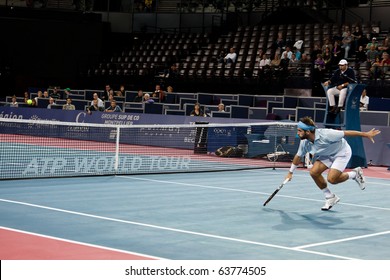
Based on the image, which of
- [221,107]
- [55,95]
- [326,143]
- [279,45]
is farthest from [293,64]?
[326,143]

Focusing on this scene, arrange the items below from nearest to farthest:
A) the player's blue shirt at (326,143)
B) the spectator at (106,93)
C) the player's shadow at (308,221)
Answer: the player's shadow at (308,221) → the player's blue shirt at (326,143) → the spectator at (106,93)

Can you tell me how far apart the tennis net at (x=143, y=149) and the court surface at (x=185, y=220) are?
1.93 m

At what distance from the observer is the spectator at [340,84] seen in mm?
21031

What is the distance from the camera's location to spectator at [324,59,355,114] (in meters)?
21.0

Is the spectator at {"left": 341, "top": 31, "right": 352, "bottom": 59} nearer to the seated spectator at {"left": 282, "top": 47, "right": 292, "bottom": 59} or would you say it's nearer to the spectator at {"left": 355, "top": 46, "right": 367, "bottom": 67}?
the spectator at {"left": 355, "top": 46, "right": 367, "bottom": 67}

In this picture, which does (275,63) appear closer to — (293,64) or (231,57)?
(293,64)

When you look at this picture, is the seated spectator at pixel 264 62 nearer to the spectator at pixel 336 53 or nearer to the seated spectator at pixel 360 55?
the spectator at pixel 336 53

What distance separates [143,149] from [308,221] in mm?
15238

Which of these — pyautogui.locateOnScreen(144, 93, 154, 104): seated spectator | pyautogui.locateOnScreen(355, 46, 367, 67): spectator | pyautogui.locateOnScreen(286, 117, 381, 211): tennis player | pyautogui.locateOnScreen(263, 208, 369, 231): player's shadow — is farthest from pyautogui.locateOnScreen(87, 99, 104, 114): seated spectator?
pyautogui.locateOnScreen(263, 208, 369, 231): player's shadow

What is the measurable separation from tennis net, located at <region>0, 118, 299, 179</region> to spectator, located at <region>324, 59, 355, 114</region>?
4.60 ft

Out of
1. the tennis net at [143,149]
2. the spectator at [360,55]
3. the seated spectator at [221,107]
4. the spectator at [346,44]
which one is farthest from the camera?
the spectator at [346,44]

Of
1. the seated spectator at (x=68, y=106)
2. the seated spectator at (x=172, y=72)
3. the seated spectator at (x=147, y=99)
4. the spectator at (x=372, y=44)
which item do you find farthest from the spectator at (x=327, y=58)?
the seated spectator at (x=68, y=106)

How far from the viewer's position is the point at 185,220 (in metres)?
11.8

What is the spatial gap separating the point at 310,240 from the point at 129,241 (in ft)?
8.01
